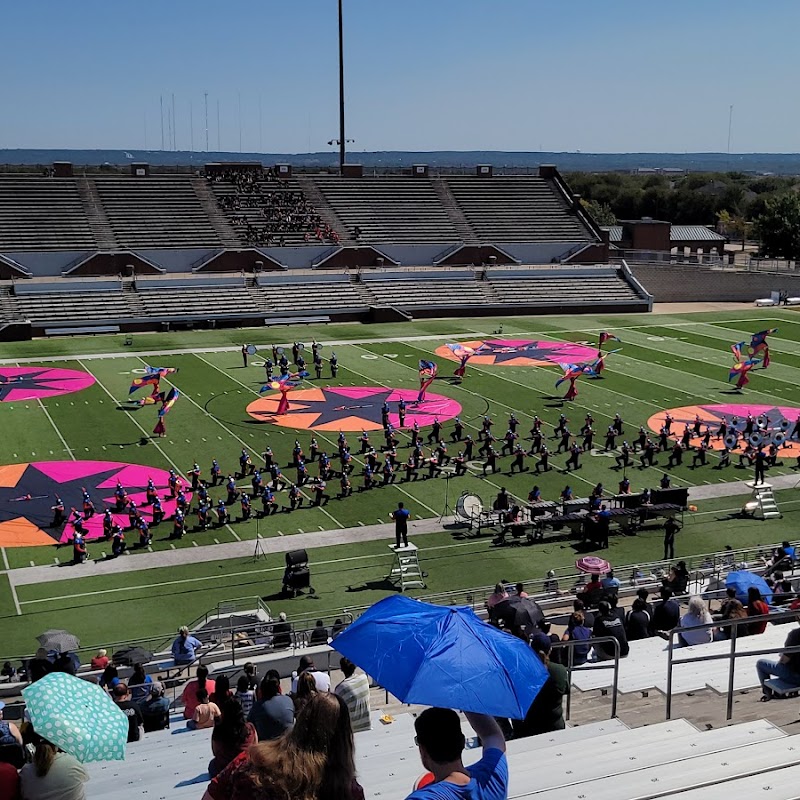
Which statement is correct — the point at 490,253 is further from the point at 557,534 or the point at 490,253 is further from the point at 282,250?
the point at 557,534

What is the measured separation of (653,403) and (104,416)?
17946mm

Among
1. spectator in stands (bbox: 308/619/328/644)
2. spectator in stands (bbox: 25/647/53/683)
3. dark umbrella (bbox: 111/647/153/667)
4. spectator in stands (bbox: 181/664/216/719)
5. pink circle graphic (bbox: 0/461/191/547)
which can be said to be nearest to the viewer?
spectator in stands (bbox: 181/664/216/719)

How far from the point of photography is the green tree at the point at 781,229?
2977 inches

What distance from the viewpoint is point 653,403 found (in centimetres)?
3741

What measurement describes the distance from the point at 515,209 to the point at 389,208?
8.57m

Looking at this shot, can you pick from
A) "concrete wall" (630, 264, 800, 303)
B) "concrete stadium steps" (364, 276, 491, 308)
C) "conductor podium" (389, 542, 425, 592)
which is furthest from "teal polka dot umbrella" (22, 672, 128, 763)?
"concrete wall" (630, 264, 800, 303)

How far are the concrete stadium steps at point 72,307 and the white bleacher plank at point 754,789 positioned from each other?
1906 inches

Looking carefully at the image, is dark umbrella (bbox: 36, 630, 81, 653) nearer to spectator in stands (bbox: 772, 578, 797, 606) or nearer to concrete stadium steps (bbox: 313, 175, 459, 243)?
spectator in stands (bbox: 772, 578, 797, 606)

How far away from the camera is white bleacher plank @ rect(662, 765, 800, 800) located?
657cm

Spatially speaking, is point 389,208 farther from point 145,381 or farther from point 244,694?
point 244,694

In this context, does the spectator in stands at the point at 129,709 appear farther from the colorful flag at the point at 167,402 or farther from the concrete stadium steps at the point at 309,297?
the concrete stadium steps at the point at 309,297

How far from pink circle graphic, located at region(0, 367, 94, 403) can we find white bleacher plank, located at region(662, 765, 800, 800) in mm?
33840

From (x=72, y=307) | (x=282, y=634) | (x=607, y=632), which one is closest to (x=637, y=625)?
(x=607, y=632)

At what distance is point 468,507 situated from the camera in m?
25.3
